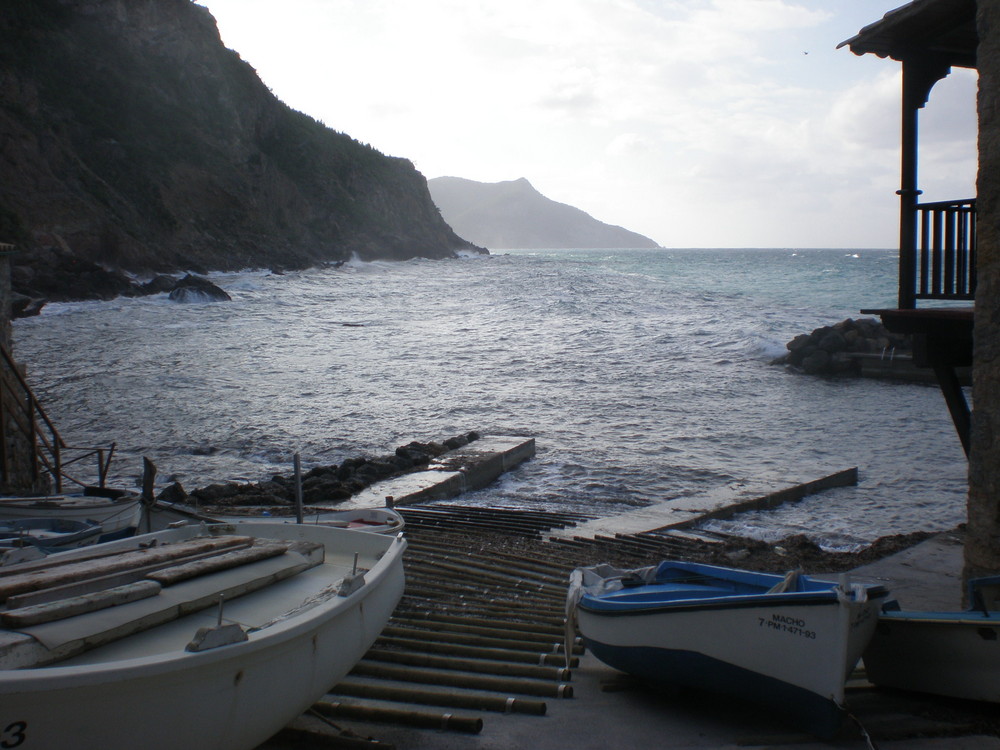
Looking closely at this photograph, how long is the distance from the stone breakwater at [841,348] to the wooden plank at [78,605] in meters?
28.0

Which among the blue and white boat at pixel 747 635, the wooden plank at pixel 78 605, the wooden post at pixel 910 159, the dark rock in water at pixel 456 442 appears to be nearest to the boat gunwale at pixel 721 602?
the blue and white boat at pixel 747 635

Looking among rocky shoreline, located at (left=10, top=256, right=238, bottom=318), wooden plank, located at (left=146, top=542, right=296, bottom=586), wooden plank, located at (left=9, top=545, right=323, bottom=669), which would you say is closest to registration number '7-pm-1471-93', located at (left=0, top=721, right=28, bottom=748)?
wooden plank, located at (left=9, top=545, right=323, bottom=669)

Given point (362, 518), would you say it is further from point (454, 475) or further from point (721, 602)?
point (454, 475)

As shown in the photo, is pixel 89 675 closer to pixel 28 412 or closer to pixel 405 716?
pixel 405 716

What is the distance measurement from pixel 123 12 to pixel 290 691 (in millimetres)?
72346

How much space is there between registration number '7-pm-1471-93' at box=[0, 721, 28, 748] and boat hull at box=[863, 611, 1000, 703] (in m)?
4.47

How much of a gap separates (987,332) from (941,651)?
2206 mm

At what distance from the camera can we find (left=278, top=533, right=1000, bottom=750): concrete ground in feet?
14.9

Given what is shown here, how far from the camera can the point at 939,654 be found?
4.98m

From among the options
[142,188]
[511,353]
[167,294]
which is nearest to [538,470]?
[511,353]

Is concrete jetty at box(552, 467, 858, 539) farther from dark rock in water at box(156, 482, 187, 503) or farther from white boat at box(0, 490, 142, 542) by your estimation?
dark rock in water at box(156, 482, 187, 503)

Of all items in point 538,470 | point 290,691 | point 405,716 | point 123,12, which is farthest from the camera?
point 123,12

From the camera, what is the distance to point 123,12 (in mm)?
64688

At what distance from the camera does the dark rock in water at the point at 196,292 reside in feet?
148
